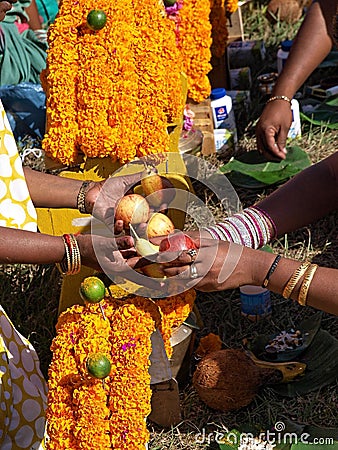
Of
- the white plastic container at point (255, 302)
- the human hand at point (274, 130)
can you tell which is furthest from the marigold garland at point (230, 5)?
the white plastic container at point (255, 302)

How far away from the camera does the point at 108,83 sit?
2105mm

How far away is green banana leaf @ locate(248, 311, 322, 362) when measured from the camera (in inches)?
89.9

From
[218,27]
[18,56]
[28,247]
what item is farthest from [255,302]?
[18,56]

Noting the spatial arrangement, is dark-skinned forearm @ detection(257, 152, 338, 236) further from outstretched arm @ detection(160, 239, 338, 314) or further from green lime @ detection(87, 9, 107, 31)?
green lime @ detection(87, 9, 107, 31)

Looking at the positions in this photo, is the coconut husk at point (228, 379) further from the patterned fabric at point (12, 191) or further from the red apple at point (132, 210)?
the patterned fabric at point (12, 191)

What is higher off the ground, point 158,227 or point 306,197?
point 158,227

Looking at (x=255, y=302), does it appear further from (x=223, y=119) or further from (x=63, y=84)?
(x=223, y=119)

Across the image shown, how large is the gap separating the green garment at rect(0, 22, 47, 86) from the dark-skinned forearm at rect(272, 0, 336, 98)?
1816mm

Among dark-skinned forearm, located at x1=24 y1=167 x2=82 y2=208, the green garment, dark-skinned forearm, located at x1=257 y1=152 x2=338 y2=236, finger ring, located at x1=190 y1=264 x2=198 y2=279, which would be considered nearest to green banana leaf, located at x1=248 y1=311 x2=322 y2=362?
dark-skinned forearm, located at x1=257 y1=152 x2=338 y2=236

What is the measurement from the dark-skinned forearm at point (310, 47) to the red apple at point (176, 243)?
1116 millimetres

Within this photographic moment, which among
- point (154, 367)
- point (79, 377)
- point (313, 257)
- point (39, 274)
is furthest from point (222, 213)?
point (79, 377)

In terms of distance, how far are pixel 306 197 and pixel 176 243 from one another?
0.75 metres

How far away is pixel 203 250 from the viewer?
5.67 feet

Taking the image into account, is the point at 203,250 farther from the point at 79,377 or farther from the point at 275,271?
the point at 79,377
